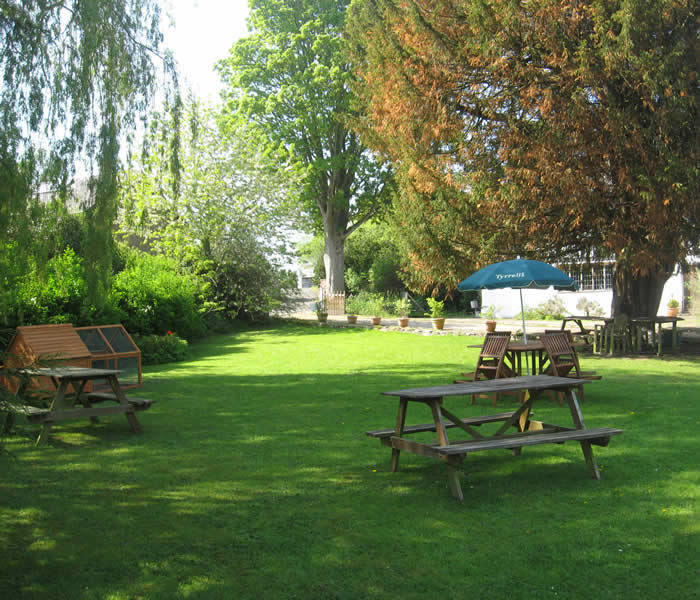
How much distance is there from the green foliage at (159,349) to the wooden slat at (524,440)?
1333cm

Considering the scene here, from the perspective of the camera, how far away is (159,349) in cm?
1831

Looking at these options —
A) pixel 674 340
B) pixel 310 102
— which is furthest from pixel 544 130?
pixel 310 102

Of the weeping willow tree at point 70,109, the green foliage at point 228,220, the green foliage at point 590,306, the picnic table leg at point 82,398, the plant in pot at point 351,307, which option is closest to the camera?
the weeping willow tree at point 70,109

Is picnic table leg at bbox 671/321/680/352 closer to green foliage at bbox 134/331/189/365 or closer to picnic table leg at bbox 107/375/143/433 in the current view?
green foliage at bbox 134/331/189/365

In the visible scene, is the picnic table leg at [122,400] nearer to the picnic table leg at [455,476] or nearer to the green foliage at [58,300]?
the picnic table leg at [455,476]

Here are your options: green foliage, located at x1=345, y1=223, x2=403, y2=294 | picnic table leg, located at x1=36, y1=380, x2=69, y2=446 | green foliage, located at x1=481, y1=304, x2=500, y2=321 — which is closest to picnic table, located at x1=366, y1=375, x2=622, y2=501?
picnic table leg, located at x1=36, y1=380, x2=69, y2=446

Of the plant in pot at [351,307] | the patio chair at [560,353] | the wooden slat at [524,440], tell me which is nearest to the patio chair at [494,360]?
the patio chair at [560,353]

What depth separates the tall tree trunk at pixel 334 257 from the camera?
131ft

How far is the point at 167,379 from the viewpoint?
1438 centimetres

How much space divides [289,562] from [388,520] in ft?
3.37

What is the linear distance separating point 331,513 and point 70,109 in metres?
5.24

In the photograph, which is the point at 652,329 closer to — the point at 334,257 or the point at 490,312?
the point at 490,312

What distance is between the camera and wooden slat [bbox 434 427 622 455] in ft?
18.6

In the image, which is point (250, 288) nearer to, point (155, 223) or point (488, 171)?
point (155, 223)
